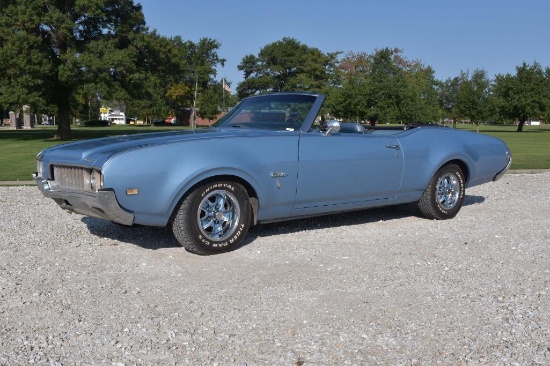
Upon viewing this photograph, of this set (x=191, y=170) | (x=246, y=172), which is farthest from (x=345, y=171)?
(x=191, y=170)

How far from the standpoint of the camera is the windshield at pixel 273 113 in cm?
596

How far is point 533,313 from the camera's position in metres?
3.69

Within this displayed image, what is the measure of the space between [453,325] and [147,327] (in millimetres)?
1843

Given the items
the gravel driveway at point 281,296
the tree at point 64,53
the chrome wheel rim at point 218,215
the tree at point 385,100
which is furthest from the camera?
the tree at point 385,100

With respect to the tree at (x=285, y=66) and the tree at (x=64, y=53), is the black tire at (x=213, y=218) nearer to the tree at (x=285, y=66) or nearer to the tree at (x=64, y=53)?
the tree at (x=64, y=53)

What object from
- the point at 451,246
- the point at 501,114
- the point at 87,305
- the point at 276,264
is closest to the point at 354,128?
the point at 451,246

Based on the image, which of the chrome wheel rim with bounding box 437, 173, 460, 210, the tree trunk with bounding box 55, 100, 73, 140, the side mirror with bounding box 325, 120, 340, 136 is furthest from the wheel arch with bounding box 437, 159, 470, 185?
the tree trunk with bounding box 55, 100, 73, 140

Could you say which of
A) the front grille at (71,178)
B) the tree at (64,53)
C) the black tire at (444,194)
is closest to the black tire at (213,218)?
A: the front grille at (71,178)

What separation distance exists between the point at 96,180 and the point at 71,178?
48 cm

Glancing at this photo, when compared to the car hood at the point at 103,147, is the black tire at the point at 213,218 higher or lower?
lower

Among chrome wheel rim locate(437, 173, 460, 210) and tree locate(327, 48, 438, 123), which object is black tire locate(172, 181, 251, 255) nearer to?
chrome wheel rim locate(437, 173, 460, 210)

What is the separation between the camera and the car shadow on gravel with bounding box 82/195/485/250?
576 cm

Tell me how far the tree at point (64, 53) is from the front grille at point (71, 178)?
1016 inches

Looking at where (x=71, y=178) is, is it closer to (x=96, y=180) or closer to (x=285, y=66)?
(x=96, y=180)
